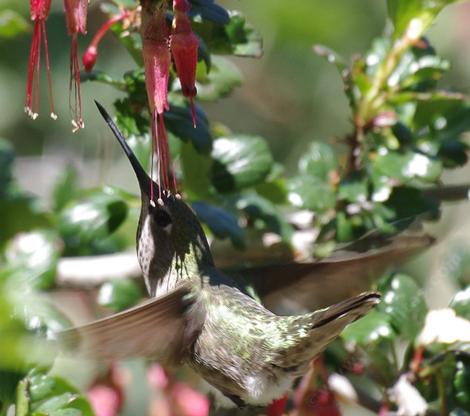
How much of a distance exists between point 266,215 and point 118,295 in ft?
1.06

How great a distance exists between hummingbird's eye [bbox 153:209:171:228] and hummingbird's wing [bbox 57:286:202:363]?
0.12m

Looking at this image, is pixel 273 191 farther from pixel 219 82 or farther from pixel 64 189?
pixel 64 189

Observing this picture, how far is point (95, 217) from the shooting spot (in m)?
2.06

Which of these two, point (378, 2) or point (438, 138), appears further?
point (378, 2)

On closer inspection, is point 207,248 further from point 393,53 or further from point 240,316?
point 393,53

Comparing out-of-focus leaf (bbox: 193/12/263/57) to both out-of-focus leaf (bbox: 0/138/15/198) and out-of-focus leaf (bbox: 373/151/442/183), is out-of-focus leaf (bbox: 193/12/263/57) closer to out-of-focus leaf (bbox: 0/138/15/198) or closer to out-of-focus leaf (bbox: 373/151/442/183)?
out-of-focus leaf (bbox: 373/151/442/183)

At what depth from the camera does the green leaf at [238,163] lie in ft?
6.89

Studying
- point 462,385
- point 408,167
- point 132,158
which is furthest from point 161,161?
point 462,385

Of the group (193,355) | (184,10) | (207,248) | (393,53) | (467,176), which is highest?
(184,10)

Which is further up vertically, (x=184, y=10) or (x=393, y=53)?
(x=184, y=10)

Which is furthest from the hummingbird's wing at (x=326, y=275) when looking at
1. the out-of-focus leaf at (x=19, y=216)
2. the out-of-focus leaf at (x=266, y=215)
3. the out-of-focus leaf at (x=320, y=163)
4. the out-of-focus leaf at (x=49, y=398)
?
the out-of-focus leaf at (x=19, y=216)

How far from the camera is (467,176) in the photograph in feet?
11.6

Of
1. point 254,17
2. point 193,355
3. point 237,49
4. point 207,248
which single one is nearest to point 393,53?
point 237,49

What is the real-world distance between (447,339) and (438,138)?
1.35 feet
